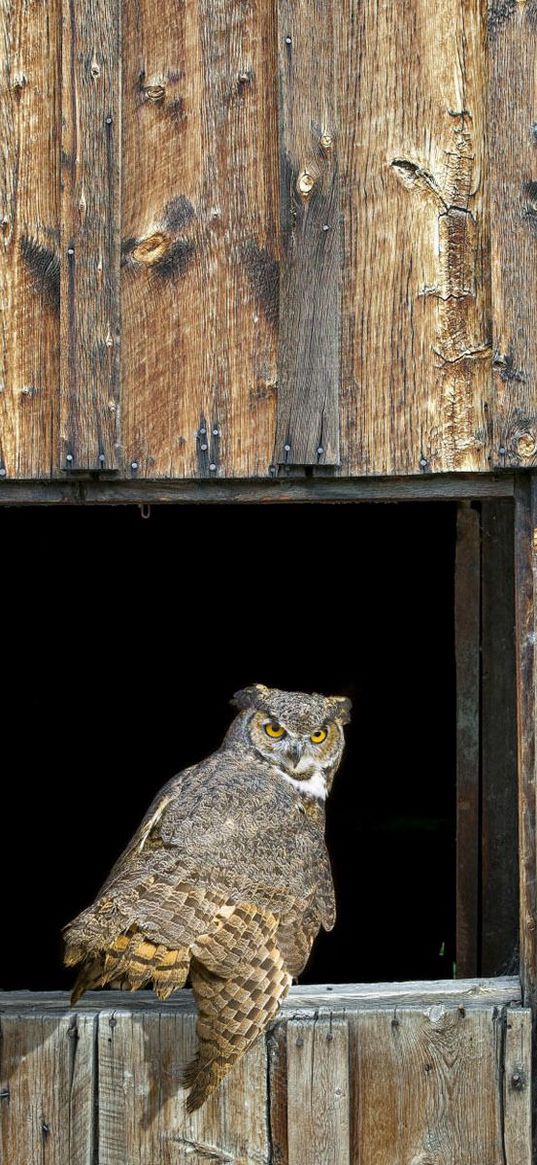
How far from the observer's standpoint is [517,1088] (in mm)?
3350

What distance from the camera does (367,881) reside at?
7543mm

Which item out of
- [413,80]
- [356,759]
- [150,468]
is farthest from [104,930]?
[356,759]

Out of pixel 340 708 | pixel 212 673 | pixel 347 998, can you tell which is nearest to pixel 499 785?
pixel 340 708

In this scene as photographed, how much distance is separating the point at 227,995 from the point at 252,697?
1195mm

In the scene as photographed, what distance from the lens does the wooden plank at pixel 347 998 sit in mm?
3387

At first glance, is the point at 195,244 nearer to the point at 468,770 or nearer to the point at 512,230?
the point at 512,230

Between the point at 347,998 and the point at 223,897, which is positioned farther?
the point at 347,998

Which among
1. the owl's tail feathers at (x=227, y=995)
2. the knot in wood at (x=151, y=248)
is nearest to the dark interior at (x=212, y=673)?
the knot in wood at (x=151, y=248)

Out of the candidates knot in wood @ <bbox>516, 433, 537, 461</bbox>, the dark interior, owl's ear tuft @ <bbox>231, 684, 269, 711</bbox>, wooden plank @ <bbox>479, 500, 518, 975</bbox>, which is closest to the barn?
knot in wood @ <bbox>516, 433, 537, 461</bbox>

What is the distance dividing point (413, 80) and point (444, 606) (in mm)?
4460

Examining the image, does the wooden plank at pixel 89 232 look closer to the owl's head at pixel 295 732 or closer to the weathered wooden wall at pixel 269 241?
the weathered wooden wall at pixel 269 241

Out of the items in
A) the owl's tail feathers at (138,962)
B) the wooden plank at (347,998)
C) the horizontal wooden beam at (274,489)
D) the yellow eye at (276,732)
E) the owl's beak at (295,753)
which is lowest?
the wooden plank at (347,998)

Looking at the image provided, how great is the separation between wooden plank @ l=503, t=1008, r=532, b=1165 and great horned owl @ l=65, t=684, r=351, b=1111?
1.76ft

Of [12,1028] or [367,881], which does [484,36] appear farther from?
[367,881]
